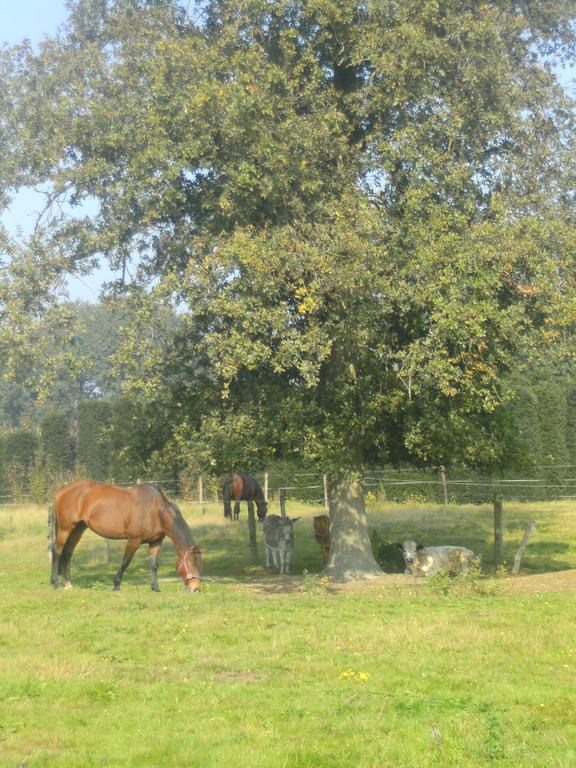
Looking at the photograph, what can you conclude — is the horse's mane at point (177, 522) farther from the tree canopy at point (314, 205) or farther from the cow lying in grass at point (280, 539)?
the cow lying in grass at point (280, 539)

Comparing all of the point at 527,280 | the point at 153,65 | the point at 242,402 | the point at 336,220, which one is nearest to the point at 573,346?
the point at 527,280

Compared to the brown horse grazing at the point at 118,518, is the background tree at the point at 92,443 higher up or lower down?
higher up

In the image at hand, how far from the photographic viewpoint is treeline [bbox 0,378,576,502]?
18.8 metres

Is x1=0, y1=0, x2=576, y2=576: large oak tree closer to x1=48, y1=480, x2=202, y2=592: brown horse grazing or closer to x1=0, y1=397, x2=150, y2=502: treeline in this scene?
x1=48, y1=480, x2=202, y2=592: brown horse grazing

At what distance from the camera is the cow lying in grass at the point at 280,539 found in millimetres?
22250

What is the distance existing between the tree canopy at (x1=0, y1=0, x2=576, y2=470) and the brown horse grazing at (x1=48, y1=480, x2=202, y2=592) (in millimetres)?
1263

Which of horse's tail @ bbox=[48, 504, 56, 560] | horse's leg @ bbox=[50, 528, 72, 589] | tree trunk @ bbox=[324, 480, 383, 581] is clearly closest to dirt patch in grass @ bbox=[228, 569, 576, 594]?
tree trunk @ bbox=[324, 480, 383, 581]

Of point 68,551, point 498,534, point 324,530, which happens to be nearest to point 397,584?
point 498,534

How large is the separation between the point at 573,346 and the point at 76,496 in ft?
30.7

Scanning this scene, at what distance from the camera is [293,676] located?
997 centimetres

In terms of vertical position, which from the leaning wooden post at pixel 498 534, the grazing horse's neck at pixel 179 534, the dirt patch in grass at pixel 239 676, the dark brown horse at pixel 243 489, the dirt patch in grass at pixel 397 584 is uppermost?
the dark brown horse at pixel 243 489

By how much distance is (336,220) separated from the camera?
15906 mm

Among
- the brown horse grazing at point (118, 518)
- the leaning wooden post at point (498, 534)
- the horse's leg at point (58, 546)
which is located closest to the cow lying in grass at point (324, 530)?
the leaning wooden post at point (498, 534)

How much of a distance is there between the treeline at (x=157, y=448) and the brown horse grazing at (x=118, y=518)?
0.96 m
